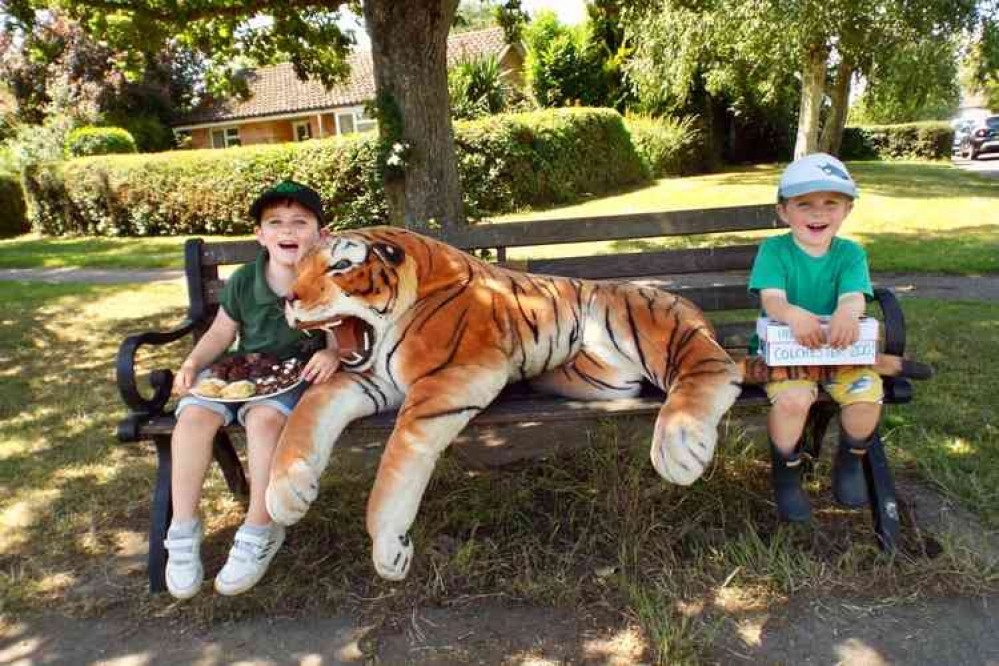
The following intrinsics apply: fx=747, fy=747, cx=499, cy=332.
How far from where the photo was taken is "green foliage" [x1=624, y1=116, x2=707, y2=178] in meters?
21.1

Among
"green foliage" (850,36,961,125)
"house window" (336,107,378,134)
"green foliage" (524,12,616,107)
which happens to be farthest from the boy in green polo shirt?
"house window" (336,107,378,134)

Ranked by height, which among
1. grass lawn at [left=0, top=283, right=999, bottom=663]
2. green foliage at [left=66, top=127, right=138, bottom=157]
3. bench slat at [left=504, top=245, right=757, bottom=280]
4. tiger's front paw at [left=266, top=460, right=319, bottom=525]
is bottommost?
grass lawn at [left=0, top=283, right=999, bottom=663]

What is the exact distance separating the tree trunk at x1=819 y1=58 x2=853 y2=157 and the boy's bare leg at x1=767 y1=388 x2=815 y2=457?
17521 mm

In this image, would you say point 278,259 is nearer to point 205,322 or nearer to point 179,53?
point 205,322

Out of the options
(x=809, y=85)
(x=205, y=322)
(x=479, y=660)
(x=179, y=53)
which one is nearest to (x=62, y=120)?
(x=179, y=53)

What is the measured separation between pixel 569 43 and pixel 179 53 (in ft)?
48.5

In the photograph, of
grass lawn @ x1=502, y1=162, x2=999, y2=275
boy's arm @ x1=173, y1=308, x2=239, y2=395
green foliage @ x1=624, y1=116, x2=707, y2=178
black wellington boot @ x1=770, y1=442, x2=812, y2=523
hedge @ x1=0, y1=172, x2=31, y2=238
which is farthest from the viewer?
green foliage @ x1=624, y1=116, x2=707, y2=178

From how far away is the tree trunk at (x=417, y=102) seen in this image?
5184mm

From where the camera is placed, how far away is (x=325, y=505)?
3180mm

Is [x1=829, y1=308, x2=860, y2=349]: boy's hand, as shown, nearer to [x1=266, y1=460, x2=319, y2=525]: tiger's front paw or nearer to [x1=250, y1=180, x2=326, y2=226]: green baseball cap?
[x1=266, y1=460, x2=319, y2=525]: tiger's front paw

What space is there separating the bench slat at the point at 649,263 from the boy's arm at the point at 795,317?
64cm

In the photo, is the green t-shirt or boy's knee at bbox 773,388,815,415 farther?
the green t-shirt

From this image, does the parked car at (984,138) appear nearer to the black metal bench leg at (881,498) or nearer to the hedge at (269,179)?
the hedge at (269,179)

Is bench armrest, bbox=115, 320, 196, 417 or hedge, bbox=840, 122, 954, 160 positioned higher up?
hedge, bbox=840, 122, 954, 160
